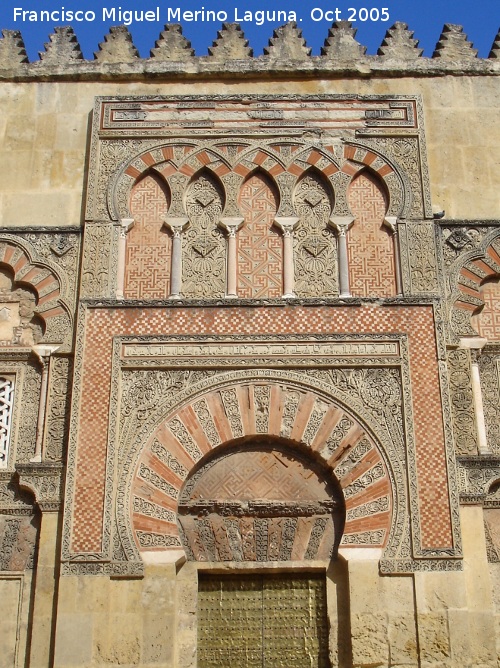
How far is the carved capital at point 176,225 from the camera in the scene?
7555mm

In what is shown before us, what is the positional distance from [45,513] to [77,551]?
16.5 inches

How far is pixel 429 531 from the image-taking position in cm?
648

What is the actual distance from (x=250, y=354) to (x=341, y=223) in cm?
142

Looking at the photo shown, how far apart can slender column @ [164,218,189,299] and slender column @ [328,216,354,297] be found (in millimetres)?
1238

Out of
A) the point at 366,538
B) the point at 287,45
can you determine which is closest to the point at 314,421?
the point at 366,538

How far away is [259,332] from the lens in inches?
280

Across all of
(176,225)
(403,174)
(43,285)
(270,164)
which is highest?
(270,164)

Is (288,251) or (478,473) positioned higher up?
(288,251)

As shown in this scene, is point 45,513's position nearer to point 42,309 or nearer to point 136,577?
point 136,577

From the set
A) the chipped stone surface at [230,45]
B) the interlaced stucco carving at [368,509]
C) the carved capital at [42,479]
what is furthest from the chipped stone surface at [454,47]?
the carved capital at [42,479]

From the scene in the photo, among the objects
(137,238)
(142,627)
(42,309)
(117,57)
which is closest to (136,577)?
(142,627)

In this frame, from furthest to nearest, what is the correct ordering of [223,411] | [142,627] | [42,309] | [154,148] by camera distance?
[154,148]
[42,309]
[223,411]
[142,627]

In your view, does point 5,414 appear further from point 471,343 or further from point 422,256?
point 471,343

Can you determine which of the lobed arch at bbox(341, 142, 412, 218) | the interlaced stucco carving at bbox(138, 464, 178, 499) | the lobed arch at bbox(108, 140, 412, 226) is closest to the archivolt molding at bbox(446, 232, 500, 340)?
the lobed arch at bbox(341, 142, 412, 218)
